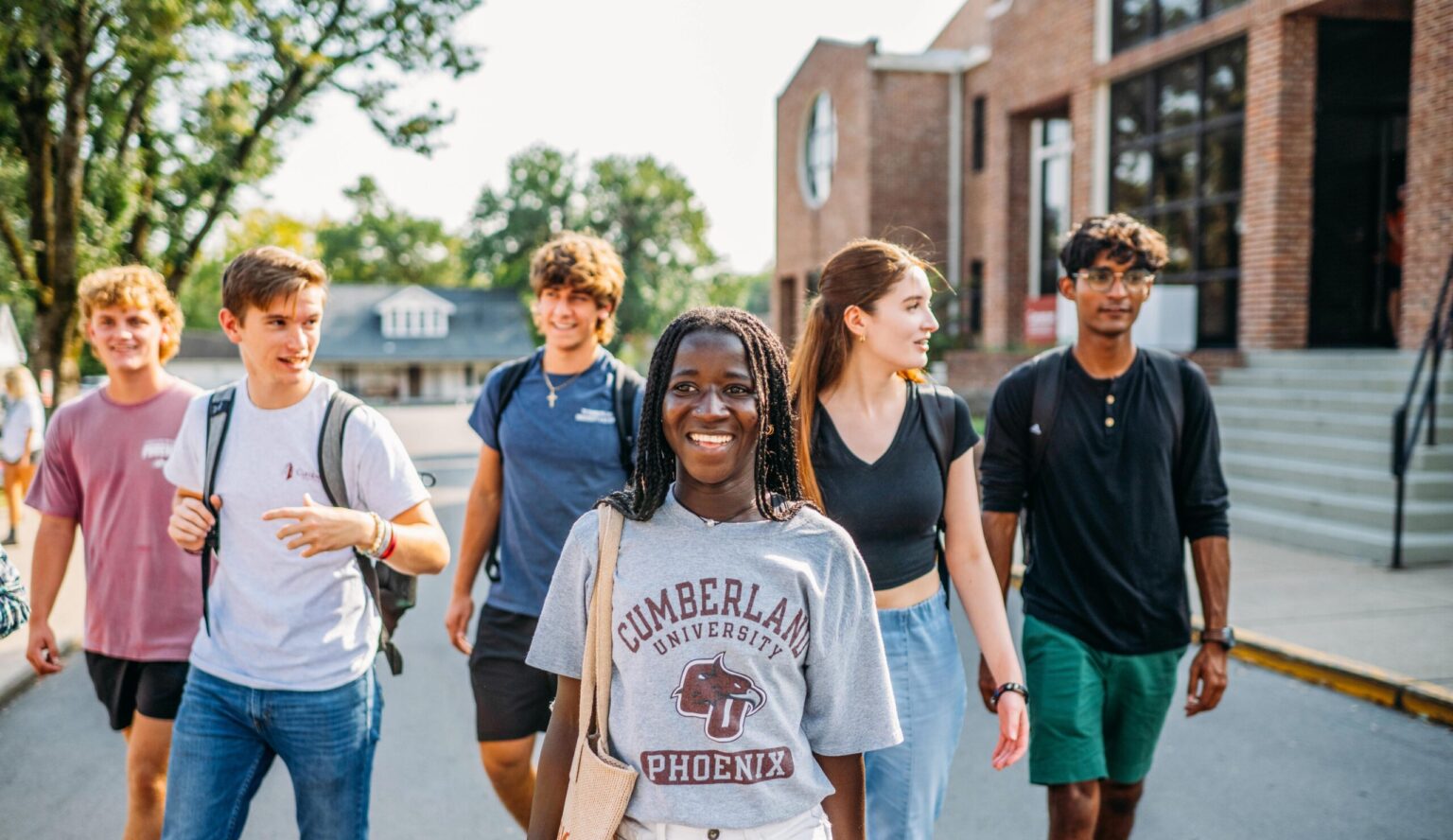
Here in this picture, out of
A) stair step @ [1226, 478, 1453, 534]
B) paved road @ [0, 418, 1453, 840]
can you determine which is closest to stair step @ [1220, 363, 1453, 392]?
stair step @ [1226, 478, 1453, 534]

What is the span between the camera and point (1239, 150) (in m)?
14.9

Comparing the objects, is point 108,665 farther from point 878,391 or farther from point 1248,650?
point 1248,650

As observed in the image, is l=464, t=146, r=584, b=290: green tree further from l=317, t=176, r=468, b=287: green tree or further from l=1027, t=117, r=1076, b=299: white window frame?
l=1027, t=117, r=1076, b=299: white window frame

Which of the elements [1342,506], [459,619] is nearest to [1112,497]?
[459,619]

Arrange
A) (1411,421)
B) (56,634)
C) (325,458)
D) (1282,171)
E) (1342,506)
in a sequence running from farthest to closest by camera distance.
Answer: (1282,171), (1411,421), (1342,506), (56,634), (325,458)

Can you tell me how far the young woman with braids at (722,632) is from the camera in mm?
1996

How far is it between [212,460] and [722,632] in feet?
5.37

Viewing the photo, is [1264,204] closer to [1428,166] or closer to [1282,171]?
[1282,171]

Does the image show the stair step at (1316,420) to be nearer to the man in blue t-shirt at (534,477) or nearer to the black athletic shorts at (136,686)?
the man in blue t-shirt at (534,477)

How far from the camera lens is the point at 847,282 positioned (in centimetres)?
307

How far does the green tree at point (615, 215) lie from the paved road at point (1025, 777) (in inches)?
2237

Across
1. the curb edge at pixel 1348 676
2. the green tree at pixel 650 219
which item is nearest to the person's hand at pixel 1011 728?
the curb edge at pixel 1348 676

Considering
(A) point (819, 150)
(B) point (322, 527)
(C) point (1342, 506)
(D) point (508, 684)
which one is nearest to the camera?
(B) point (322, 527)

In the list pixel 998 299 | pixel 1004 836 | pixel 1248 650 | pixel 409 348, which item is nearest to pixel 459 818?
pixel 1004 836
